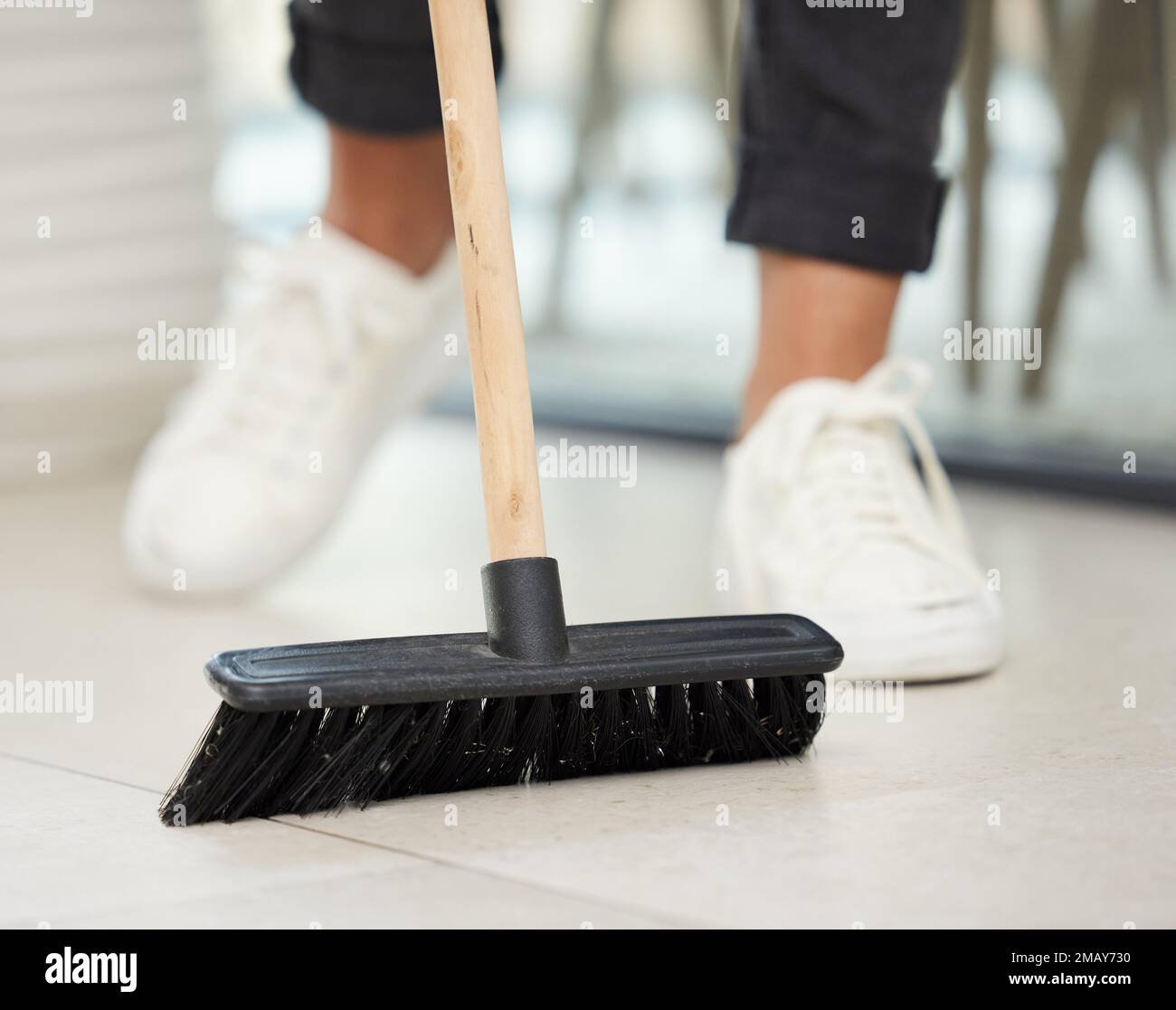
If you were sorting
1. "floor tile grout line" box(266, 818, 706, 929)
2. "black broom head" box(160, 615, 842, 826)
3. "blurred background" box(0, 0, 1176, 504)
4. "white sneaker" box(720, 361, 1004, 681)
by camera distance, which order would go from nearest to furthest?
1. "floor tile grout line" box(266, 818, 706, 929)
2. "black broom head" box(160, 615, 842, 826)
3. "white sneaker" box(720, 361, 1004, 681)
4. "blurred background" box(0, 0, 1176, 504)

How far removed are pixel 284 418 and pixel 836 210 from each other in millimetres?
422

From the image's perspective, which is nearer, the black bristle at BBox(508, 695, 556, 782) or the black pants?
the black bristle at BBox(508, 695, 556, 782)

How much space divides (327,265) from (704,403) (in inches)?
33.2

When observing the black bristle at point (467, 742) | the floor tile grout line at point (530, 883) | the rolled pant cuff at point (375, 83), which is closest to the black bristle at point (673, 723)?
the black bristle at point (467, 742)

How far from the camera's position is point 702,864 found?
61 cm

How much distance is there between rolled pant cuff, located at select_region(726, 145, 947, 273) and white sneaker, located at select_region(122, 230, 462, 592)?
0.97ft

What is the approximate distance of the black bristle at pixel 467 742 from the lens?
66 centimetres

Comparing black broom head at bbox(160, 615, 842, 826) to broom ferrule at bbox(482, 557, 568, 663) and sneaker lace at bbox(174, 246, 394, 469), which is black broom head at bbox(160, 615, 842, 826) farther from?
sneaker lace at bbox(174, 246, 394, 469)

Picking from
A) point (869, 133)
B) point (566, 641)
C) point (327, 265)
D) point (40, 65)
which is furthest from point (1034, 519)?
point (40, 65)

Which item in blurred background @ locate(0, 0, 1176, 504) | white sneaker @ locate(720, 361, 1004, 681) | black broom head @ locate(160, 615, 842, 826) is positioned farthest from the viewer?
blurred background @ locate(0, 0, 1176, 504)

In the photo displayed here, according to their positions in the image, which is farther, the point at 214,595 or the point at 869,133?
the point at 214,595

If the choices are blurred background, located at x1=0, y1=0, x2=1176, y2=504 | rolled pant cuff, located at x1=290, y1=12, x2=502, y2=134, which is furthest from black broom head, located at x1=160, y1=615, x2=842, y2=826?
blurred background, located at x1=0, y1=0, x2=1176, y2=504

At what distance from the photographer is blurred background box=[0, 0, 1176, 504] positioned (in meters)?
1.51
